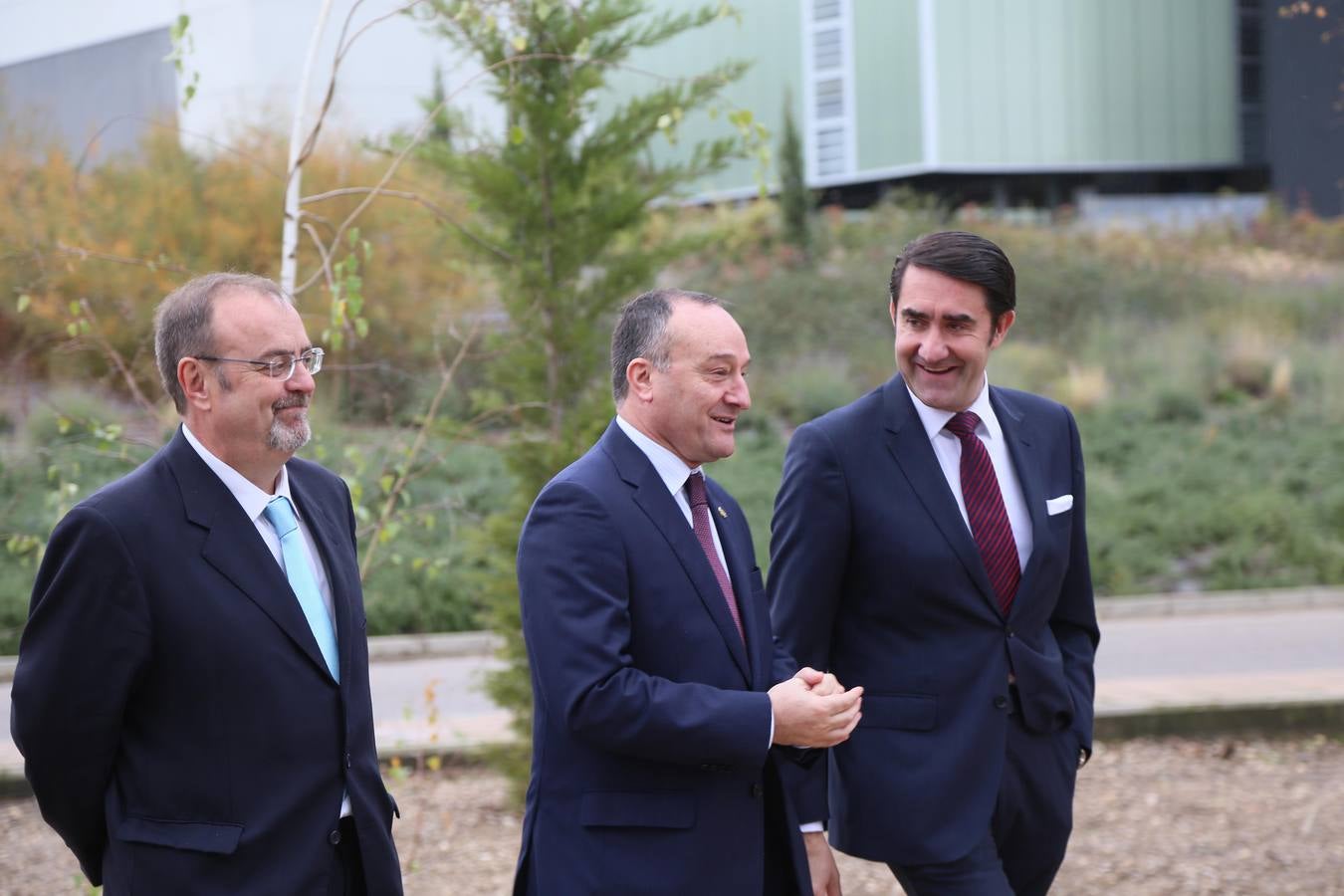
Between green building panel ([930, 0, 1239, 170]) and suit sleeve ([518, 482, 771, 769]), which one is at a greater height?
green building panel ([930, 0, 1239, 170])

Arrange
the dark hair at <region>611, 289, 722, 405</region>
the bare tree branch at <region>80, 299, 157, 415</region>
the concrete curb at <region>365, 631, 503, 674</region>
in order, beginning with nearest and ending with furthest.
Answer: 1. the dark hair at <region>611, 289, 722, 405</region>
2. the bare tree branch at <region>80, 299, 157, 415</region>
3. the concrete curb at <region>365, 631, 503, 674</region>

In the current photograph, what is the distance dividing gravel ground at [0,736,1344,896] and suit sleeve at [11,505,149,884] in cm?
269

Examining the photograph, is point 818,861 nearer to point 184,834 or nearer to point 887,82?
point 184,834

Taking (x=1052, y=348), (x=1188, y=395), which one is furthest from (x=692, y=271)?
(x=1188, y=395)

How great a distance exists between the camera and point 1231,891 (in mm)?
5227

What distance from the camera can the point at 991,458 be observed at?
333 cm

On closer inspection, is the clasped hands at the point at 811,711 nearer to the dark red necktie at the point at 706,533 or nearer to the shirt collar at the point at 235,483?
the dark red necktie at the point at 706,533

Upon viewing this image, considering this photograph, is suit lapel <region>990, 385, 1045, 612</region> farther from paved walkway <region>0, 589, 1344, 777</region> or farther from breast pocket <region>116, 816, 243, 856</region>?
paved walkway <region>0, 589, 1344, 777</region>

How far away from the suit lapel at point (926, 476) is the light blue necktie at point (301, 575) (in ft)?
4.45

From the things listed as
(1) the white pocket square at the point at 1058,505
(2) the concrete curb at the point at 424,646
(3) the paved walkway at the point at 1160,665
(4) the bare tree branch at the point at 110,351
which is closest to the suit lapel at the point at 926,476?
(1) the white pocket square at the point at 1058,505

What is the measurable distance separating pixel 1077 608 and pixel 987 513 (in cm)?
48

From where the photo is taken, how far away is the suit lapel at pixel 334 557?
2770 millimetres

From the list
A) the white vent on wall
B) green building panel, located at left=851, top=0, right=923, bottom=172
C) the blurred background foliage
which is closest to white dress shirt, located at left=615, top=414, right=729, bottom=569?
the blurred background foliage

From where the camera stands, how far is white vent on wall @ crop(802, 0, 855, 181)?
106 ft
